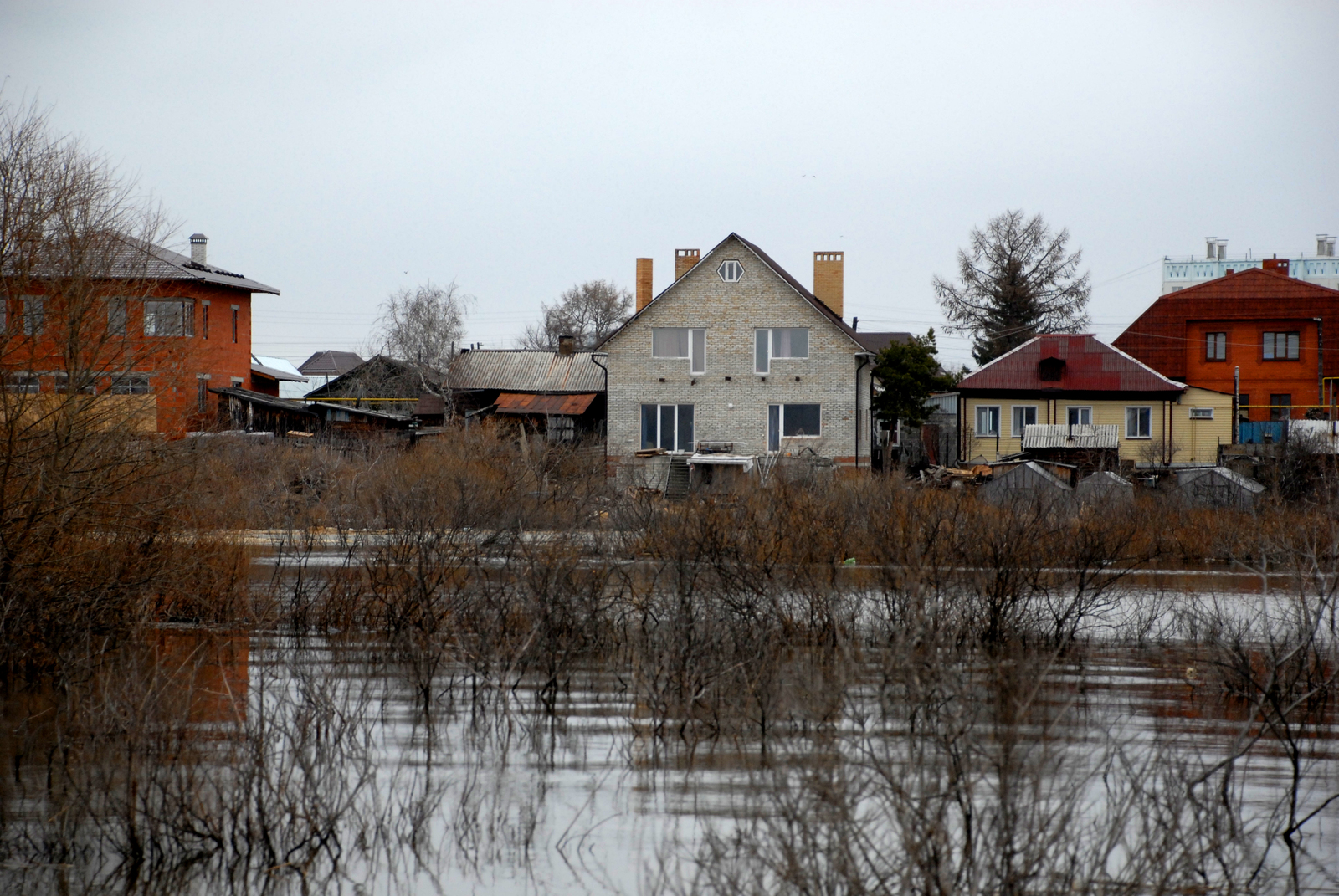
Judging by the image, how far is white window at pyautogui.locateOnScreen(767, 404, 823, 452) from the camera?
40.8m

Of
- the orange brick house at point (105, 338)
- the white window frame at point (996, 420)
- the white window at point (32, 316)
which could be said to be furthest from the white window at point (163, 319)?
the white window frame at point (996, 420)

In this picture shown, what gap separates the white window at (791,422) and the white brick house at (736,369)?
0.09 feet

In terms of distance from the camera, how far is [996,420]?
4459cm

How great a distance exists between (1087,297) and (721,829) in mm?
56518

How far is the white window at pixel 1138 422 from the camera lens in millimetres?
44094

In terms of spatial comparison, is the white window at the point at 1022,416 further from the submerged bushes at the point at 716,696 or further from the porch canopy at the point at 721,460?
the submerged bushes at the point at 716,696

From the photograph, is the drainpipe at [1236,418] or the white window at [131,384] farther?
the drainpipe at [1236,418]

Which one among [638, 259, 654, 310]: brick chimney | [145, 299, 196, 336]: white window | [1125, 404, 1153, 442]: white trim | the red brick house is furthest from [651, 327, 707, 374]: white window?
[145, 299, 196, 336]: white window

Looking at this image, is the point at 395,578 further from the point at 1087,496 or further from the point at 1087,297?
the point at 1087,297

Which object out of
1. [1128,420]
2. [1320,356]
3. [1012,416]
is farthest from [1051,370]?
[1320,356]

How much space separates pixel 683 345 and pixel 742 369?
218cm

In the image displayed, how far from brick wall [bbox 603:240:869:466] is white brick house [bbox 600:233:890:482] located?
0.03 m

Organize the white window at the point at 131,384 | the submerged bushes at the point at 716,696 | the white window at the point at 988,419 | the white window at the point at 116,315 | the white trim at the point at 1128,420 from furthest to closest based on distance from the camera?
the white window at the point at 988,419
the white trim at the point at 1128,420
the white window at the point at 116,315
the white window at the point at 131,384
the submerged bushes at the point at 716,696

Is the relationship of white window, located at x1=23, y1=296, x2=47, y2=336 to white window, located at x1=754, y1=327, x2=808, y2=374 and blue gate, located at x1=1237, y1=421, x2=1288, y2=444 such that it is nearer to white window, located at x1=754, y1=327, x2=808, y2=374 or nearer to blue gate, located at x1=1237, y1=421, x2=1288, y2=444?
white window, located at x1=754, y1=327, x2=808, y2=374
